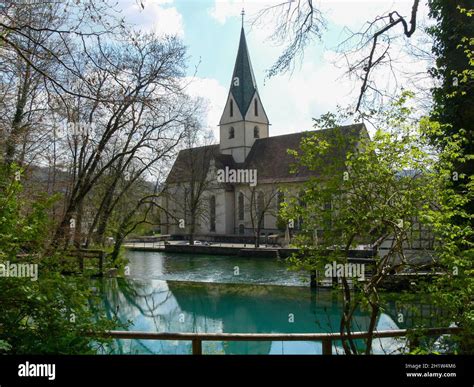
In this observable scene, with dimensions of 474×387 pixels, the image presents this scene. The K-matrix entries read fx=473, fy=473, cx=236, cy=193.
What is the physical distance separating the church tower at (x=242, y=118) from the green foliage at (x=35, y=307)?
37771mm

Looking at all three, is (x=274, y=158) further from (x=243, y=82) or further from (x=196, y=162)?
(x=243, y=82)

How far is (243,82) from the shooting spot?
1635 inches

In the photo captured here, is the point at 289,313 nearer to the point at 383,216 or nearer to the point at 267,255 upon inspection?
the point at 383,216

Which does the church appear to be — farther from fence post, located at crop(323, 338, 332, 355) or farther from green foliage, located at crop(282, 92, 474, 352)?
green foliage, located at crop(282, 92, 474, 352)

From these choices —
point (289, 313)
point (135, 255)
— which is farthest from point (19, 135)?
point (135, 255)

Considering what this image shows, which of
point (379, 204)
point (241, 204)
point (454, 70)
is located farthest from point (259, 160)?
point (379, 204)

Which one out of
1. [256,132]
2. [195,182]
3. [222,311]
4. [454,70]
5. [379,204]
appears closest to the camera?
[379,204]

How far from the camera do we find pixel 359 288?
3885mm

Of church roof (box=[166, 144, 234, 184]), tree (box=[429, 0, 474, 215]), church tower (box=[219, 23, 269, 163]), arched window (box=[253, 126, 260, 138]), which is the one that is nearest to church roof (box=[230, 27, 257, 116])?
church tower (box=[219, 23, 269, 163])

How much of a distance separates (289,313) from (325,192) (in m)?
9.76

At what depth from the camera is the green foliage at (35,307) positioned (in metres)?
3.71

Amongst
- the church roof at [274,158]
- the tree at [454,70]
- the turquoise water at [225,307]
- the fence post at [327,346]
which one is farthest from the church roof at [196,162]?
the fence post at [327,346]

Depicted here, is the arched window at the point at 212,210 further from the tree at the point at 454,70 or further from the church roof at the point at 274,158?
the tree at the point at 454,70

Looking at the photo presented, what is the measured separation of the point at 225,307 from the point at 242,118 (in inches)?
1188
